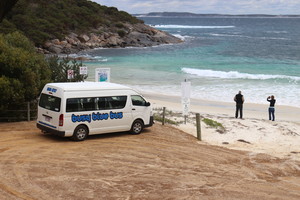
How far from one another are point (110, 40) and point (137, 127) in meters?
67.3

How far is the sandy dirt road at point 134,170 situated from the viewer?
1030 centimetres

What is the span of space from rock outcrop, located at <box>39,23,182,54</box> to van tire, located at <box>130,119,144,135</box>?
177 feet

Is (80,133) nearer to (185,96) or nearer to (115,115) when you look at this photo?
(115,115)

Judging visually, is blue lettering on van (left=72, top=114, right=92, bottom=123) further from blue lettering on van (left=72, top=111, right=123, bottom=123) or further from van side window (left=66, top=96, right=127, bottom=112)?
van side window (left=66, top=96, right=127, bottom=112)

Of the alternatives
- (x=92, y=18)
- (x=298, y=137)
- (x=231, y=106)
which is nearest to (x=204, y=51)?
(x=92, y=18)

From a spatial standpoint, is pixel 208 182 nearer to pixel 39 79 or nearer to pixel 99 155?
pixel 99 155

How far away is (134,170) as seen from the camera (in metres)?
12.0

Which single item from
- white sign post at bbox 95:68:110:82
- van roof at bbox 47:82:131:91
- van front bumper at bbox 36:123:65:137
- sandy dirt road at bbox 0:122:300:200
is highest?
white sign post at bbox 95:68:110:82

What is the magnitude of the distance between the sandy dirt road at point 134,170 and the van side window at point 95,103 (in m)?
1.18

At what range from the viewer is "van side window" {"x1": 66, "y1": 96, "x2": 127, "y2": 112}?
14.6 m

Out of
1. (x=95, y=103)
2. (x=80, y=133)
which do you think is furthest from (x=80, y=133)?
(x=95, y=103)

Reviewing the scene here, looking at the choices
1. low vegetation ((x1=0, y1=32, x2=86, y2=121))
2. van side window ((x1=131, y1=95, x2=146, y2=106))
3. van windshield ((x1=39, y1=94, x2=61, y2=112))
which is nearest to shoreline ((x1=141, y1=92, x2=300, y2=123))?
van side window ((x1=131, y1=95, x2=146, y2=106))

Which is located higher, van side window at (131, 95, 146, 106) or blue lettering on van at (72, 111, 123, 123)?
van side window at (131, 95, 146, 106)

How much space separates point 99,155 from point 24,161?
2.30 meters
